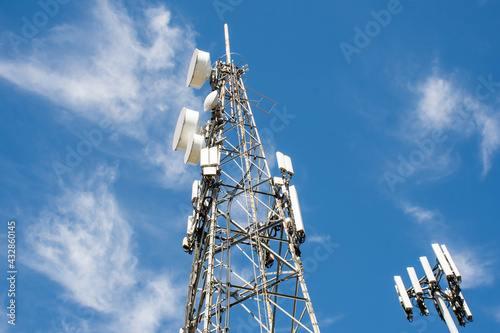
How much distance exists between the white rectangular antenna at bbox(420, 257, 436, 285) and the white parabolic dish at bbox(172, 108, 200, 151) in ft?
32.4

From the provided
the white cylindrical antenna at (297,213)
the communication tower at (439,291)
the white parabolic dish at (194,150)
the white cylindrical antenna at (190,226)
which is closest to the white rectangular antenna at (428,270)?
the communication tower at (439,291)

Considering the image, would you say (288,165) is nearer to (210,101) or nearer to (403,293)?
(210,101)

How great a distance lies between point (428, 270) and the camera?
57.9 feet

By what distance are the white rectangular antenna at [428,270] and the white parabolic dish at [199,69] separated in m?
11.4

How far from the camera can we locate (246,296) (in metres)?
14.4

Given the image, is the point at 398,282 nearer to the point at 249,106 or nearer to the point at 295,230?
the point at 295,230

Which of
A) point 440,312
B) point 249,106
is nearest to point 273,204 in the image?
point 249,106

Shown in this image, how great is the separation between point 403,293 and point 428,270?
125 cm

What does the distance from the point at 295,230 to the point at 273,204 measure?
6.57 feet

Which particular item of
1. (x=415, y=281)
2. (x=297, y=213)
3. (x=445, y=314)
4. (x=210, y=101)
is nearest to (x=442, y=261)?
(x=415, y=281)

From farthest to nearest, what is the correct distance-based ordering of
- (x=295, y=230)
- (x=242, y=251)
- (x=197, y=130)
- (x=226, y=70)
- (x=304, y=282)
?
1. (x=226, y=70)
2. (x=197, y=130)
3. (x=242, y=251)
4. (x=295, y=230)
5. (x=304, y=282)

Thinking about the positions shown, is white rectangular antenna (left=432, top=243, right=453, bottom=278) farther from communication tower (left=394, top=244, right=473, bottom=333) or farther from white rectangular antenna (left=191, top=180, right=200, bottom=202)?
white rectangular antenna (left=191, top=180, right=200, bottom=202)

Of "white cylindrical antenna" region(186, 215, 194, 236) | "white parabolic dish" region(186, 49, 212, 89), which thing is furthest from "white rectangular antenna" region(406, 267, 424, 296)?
"white parabolic dish" region(186, 49, 212, 89)

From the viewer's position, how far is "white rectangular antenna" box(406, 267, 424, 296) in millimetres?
17880
